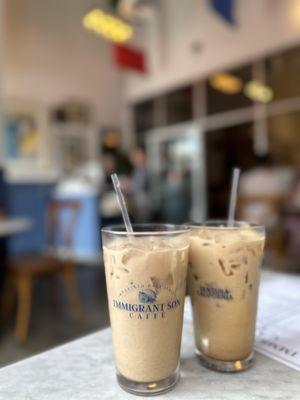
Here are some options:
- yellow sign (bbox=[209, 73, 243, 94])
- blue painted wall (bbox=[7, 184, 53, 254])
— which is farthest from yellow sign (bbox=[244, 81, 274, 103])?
blue painted wall (bbox=[7, 184, 53, 254])

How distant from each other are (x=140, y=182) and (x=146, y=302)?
767cm

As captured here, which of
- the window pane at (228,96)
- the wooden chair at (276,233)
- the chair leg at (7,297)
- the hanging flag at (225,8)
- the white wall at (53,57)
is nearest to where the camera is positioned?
the chair leg at (7,297)

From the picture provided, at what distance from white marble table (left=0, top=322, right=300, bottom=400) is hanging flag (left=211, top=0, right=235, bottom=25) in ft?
12.1

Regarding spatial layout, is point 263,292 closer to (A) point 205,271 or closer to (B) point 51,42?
(A) point 205,271

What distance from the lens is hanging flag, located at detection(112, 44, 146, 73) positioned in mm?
5234

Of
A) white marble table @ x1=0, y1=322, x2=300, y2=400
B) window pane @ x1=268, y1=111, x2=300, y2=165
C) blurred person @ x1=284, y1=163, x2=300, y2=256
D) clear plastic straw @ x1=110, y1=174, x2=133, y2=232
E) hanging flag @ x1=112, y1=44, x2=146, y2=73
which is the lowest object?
blurred person @ x1=284, y1=163, x2=300, y2=256

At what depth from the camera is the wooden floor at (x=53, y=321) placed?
2352mm

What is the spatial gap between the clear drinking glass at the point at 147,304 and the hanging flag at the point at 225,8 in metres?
3.62

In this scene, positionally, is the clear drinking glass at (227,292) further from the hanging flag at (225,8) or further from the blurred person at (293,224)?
the blurred person at (293,224)

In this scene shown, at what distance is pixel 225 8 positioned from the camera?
12.2 feet

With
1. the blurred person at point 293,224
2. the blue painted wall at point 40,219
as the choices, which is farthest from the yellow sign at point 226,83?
the blue painted wall at point 40,219

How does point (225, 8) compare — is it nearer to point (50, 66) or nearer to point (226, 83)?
point (226, 83)

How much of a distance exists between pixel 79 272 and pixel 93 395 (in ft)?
13.8

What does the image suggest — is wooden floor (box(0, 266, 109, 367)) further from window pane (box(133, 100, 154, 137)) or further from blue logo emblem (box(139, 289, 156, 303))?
window pane (box(133, 100, 154, 137))
